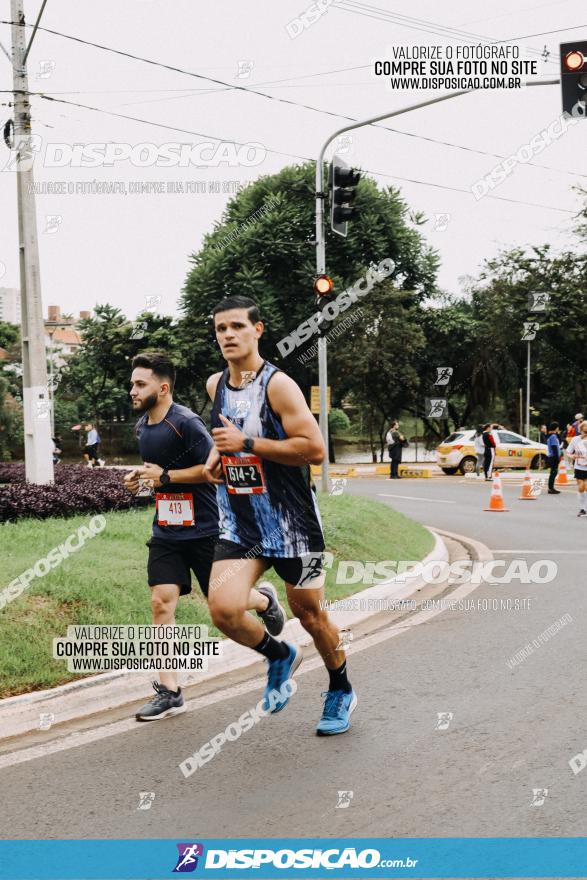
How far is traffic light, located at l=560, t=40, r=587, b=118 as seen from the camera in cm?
1091

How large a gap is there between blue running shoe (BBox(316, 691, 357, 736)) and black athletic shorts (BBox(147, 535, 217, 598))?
96cm

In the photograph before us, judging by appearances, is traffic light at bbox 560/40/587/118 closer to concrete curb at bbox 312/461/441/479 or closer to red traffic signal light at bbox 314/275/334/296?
red traffic signal light at bbox 314/275/334/296

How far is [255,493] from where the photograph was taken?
4672mm

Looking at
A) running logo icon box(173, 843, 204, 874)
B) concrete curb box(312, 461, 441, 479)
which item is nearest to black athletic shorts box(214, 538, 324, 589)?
running logo icon box(173, 843, 204, 874)

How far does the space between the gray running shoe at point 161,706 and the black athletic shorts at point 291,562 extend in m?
1.09

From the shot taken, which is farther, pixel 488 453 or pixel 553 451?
pixel 488 453

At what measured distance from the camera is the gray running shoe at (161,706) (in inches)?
208

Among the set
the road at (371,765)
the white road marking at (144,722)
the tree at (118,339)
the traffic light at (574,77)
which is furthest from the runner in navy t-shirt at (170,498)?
the tree at (118,339)

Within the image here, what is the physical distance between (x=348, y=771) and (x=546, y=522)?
12836mm

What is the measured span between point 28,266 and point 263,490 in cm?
889

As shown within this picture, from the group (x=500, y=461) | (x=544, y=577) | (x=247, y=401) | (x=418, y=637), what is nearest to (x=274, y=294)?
(x=500, y=461)

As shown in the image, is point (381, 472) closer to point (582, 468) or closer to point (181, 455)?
point (582, 468)

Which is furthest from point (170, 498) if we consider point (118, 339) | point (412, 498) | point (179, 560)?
point (118, 339)

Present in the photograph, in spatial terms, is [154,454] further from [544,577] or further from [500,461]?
[500,461]
